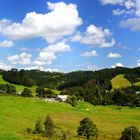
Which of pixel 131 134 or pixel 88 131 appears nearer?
pixel 131 134

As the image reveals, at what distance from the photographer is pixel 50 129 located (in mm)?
79125

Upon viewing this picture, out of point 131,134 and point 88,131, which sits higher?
point 88,131

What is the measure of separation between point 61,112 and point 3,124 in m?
69.8

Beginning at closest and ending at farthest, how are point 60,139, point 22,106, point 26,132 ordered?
1. point 60,139
2. point 26,132
3. point 22,106

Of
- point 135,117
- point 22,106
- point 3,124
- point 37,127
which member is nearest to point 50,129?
point 37,127

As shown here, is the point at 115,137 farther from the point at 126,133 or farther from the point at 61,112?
the point at 61,112

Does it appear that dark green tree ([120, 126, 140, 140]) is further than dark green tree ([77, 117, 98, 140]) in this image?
No

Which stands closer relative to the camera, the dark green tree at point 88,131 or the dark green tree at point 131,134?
the dark green tree at point 131,134

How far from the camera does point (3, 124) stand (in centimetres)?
8619

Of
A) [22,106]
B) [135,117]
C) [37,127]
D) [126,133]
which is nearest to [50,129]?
[37,127]

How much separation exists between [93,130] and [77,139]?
1220 centimetres

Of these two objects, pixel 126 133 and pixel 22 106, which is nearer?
pixel 126 133

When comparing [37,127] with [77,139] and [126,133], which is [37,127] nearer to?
[77,139]

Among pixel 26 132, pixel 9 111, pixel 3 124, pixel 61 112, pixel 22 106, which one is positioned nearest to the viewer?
pixel 26 132
